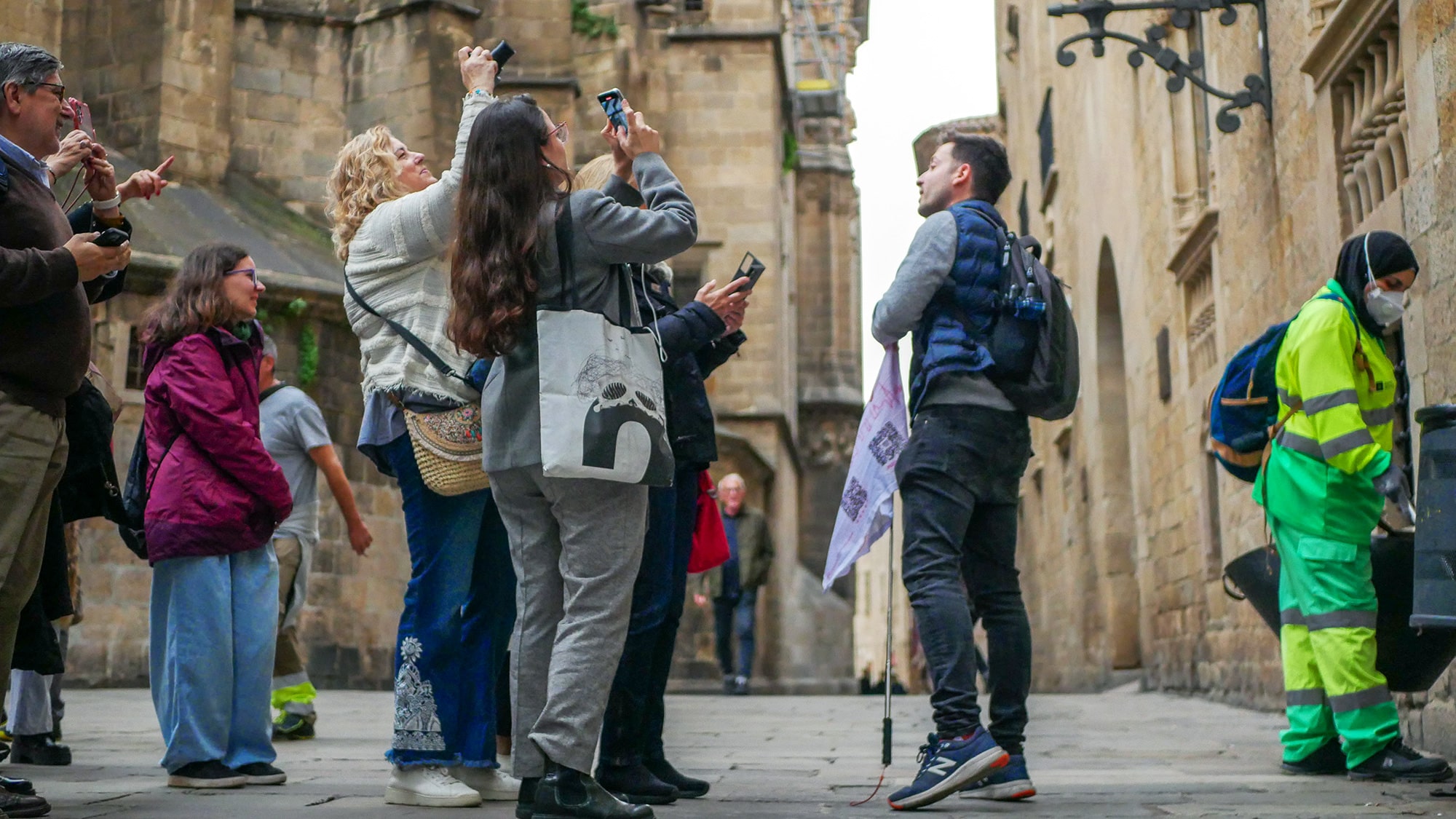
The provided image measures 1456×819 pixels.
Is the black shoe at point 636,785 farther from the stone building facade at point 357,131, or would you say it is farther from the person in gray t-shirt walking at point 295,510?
the stone building facade at point 357,131

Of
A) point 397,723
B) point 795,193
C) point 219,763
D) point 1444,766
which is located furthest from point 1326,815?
point 795,193

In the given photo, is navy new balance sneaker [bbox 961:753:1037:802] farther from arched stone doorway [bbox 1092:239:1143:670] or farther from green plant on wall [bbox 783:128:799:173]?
green plant on wall [bbox 783:128:799:173]

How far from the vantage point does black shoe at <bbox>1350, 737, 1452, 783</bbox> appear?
4887 mm

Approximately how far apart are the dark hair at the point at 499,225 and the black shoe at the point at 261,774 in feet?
5.86

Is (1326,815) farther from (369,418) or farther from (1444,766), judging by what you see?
(369,418)

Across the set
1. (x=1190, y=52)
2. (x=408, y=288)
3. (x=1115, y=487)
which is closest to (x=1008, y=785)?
(x=408, y=288)

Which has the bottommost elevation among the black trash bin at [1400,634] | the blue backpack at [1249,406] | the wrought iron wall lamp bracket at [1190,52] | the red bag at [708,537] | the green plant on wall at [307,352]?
the black trash bin at [1400,634]

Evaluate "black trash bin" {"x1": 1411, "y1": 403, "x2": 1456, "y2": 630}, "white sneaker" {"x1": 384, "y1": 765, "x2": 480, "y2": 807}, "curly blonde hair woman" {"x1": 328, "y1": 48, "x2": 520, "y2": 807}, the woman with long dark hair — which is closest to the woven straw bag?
"curly blonde hair woman" {"x1": 328, "y1": 48, "x2": 520, "y2": 807}

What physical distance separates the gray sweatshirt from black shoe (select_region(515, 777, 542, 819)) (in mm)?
1655

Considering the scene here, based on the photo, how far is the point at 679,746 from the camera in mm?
7375

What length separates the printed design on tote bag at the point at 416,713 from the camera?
442 centimetres

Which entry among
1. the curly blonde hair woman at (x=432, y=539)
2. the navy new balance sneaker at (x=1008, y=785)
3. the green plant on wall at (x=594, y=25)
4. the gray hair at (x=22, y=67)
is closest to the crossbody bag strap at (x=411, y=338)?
the curly blonde hair woman at (x=432, y=539)

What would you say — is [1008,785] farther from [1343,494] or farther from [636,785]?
[1343,494]

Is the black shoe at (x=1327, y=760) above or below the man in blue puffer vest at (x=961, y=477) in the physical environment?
below
